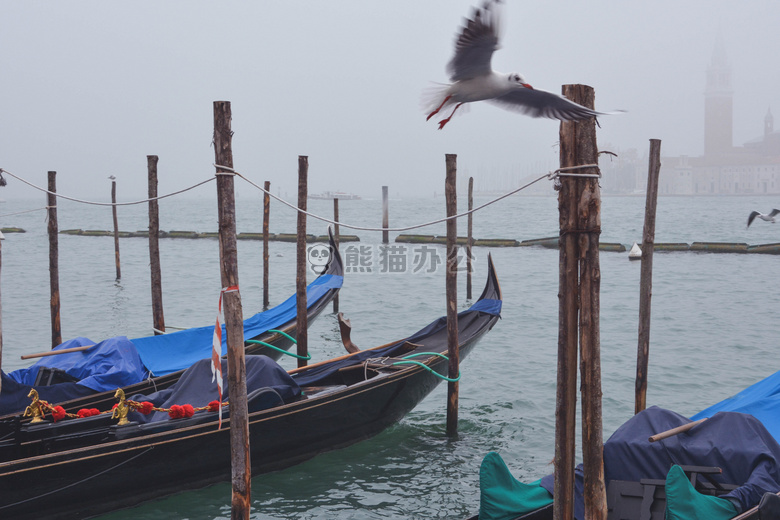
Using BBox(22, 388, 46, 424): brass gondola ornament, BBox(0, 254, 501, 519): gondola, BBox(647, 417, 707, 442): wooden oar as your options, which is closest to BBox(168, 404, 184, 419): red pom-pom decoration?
BBox(0, 254, 501, 519): gondola

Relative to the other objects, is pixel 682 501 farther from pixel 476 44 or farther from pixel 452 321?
pixel 452 321

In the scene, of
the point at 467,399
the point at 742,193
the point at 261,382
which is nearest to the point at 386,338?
the point at 467,399

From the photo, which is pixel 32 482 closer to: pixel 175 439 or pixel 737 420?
pixel 175 439

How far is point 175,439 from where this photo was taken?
4.64 m

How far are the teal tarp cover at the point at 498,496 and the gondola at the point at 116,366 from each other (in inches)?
113

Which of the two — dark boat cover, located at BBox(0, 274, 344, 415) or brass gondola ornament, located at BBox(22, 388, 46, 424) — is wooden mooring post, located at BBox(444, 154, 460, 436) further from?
brass gondola ornament, located at BBox(22, 388, 46, 424)

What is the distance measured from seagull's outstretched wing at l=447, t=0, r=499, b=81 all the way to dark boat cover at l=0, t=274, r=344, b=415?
162 inches

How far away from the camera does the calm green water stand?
507cm

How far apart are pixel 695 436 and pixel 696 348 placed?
6281 millimetres

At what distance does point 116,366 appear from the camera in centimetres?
585

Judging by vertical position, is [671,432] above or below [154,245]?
below

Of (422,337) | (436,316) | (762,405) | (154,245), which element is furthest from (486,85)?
(436,316)

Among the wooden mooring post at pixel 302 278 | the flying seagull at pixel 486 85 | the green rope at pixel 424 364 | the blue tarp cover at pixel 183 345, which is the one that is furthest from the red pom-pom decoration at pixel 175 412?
the flying seagull at pixel 486 85

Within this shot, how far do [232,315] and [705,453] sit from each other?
2.59 metres
